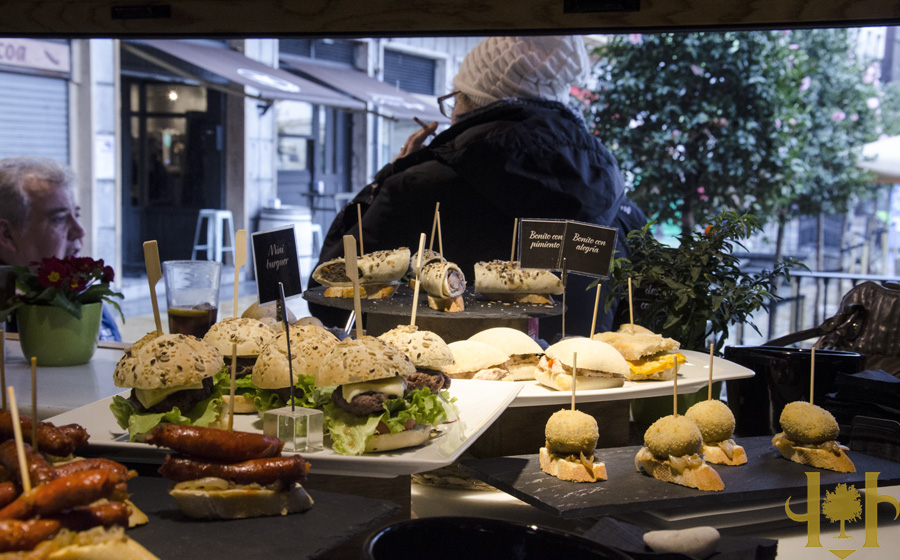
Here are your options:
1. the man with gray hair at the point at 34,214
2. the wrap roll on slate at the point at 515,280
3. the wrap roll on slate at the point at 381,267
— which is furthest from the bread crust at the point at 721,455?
the man with gray hair at the point at 34,214

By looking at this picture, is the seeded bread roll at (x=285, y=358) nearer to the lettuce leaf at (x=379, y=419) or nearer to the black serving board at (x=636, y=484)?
the lettuce leaf at (x=379, y=419)

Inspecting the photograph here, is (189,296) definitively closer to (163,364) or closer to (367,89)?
(163,364)

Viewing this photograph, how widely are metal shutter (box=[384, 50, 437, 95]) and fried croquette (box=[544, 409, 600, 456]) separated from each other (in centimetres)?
1159

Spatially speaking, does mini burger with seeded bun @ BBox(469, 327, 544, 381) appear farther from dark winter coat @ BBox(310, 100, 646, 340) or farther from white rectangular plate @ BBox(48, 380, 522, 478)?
dark winter coat @ BBox(310, 100, 646, 340)

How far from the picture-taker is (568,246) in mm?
2859

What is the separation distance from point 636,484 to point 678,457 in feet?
0.39

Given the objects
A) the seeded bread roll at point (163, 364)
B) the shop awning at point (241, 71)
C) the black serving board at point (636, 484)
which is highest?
the shop awning at point (241, 71)

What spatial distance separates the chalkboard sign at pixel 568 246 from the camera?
2777 millimetres

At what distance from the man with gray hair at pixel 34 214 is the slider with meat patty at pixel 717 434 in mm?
3027

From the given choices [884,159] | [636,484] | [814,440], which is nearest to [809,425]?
[814,440]

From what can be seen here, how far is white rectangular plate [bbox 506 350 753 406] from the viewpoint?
2.16 m

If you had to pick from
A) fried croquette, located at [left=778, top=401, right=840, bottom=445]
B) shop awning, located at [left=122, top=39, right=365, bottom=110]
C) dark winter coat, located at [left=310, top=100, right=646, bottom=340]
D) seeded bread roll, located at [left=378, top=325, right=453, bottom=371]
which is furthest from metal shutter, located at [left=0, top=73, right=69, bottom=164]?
fried croquette, located at [left=778, top=401, right=840, bottom=445]

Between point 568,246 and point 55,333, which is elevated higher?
point 568,246

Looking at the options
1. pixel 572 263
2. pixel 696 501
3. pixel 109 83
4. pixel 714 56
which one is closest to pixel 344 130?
pixel 109 83
